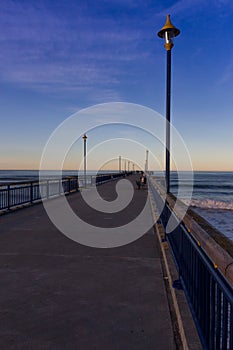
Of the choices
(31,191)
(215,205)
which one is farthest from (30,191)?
(215,205)

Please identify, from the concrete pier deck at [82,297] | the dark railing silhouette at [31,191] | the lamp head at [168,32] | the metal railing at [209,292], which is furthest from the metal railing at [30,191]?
the metal railing at [209,292]

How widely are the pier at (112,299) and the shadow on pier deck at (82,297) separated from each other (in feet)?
0.04

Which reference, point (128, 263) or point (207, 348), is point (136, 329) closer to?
point (207, 348)

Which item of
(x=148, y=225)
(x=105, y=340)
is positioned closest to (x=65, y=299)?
(x=105, y=340)

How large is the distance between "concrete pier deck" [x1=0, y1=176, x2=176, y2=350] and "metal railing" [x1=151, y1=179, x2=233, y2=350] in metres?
0.50

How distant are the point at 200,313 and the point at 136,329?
0.89 meters

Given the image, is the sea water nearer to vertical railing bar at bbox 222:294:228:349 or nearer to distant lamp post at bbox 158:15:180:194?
distant lamp post at bbox 158:15:180:194

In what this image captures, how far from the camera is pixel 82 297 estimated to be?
4.56 metres

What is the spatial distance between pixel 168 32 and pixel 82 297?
696 cm

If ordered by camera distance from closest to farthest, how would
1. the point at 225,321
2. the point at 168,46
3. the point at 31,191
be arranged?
1. the point at 225,321
2. the point at 168,46
3. the point at 31,191

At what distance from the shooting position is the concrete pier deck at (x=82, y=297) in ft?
11.4

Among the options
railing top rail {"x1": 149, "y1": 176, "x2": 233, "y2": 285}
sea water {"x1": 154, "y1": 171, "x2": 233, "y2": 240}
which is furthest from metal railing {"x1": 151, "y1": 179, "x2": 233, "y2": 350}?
sea water {"x1": 154, "y1": 171, "x2": 233, "y2": 240}

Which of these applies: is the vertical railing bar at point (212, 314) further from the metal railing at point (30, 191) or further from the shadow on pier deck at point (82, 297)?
the metal railing at point (30, 191)

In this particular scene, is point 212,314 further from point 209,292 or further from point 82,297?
point 82,297
